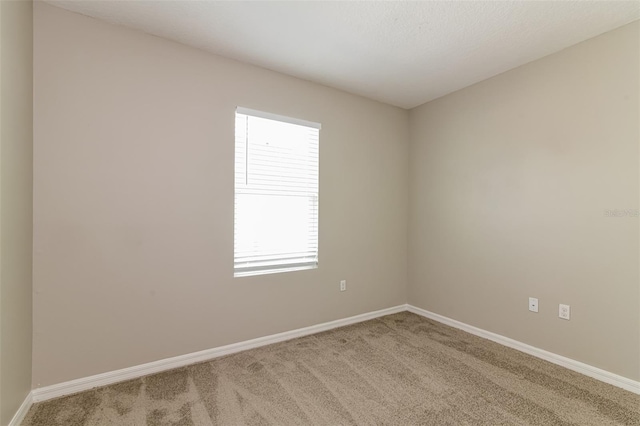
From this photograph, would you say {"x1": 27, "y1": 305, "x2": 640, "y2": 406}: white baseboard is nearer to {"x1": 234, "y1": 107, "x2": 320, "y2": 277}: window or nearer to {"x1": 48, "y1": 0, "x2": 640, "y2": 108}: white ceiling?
{"x1": 234, "y1": 107, "x2": 320, "y2": 277}: window

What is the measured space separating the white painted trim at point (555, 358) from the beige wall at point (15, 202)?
360 centimetres

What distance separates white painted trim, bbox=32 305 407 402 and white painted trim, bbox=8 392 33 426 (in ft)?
0.14

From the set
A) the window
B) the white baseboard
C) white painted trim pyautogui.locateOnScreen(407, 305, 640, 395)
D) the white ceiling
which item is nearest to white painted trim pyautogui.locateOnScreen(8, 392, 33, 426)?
the white baseboard

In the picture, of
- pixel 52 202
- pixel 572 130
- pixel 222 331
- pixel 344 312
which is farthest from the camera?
pixel 344 312

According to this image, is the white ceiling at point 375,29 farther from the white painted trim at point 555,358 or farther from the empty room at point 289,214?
the white painted trim at point 555,358

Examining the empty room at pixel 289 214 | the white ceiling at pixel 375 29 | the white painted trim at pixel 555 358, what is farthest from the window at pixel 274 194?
the white painted trim at pixel 555 358

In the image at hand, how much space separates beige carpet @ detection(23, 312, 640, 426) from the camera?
5.82 ft

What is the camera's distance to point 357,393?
6.64ft

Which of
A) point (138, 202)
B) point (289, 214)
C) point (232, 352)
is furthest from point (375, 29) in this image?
point (232, 352)

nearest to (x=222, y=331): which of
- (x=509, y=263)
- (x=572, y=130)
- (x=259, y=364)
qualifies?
(x=259, y=364)

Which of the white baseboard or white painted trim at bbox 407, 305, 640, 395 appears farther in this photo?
white painted trim at bbox 407, 305, 640, 395

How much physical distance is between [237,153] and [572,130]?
2.82 metres

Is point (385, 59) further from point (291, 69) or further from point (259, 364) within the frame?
point (259, 364)

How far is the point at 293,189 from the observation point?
2.99m
